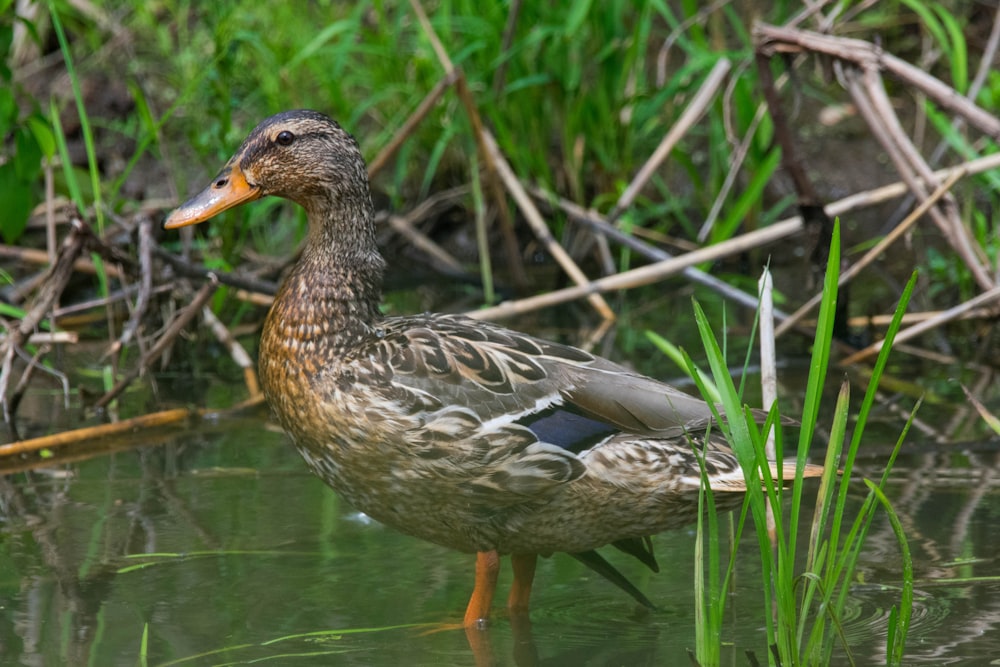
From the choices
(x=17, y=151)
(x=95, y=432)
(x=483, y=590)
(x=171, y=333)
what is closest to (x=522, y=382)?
(x=483, y=590)

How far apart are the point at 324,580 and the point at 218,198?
1176mm

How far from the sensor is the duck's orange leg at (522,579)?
144 inches

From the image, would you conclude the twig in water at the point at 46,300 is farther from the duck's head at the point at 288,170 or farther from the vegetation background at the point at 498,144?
the duck's head at the point at 288,170

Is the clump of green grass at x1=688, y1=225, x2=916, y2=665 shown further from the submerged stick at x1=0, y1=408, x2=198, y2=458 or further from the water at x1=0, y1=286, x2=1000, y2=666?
the submerged stick at x1=0, y1=408, x2=198, y2=458

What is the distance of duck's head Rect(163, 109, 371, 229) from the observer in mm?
3785

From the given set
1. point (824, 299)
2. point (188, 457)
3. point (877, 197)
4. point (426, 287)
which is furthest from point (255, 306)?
point (824, 299)

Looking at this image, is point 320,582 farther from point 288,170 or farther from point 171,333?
point 171,333

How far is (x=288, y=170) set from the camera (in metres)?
Result: 3.80

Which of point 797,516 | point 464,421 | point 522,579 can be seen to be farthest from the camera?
point 522,579

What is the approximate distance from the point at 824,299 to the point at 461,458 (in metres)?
1.14

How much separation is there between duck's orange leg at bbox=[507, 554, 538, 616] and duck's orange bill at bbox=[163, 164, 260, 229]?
1338 millimetres

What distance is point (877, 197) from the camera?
5.50 metres

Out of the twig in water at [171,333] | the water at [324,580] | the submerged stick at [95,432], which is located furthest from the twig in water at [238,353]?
the water at [324,580]

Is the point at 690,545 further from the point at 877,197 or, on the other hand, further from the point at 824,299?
the point at 877,197
